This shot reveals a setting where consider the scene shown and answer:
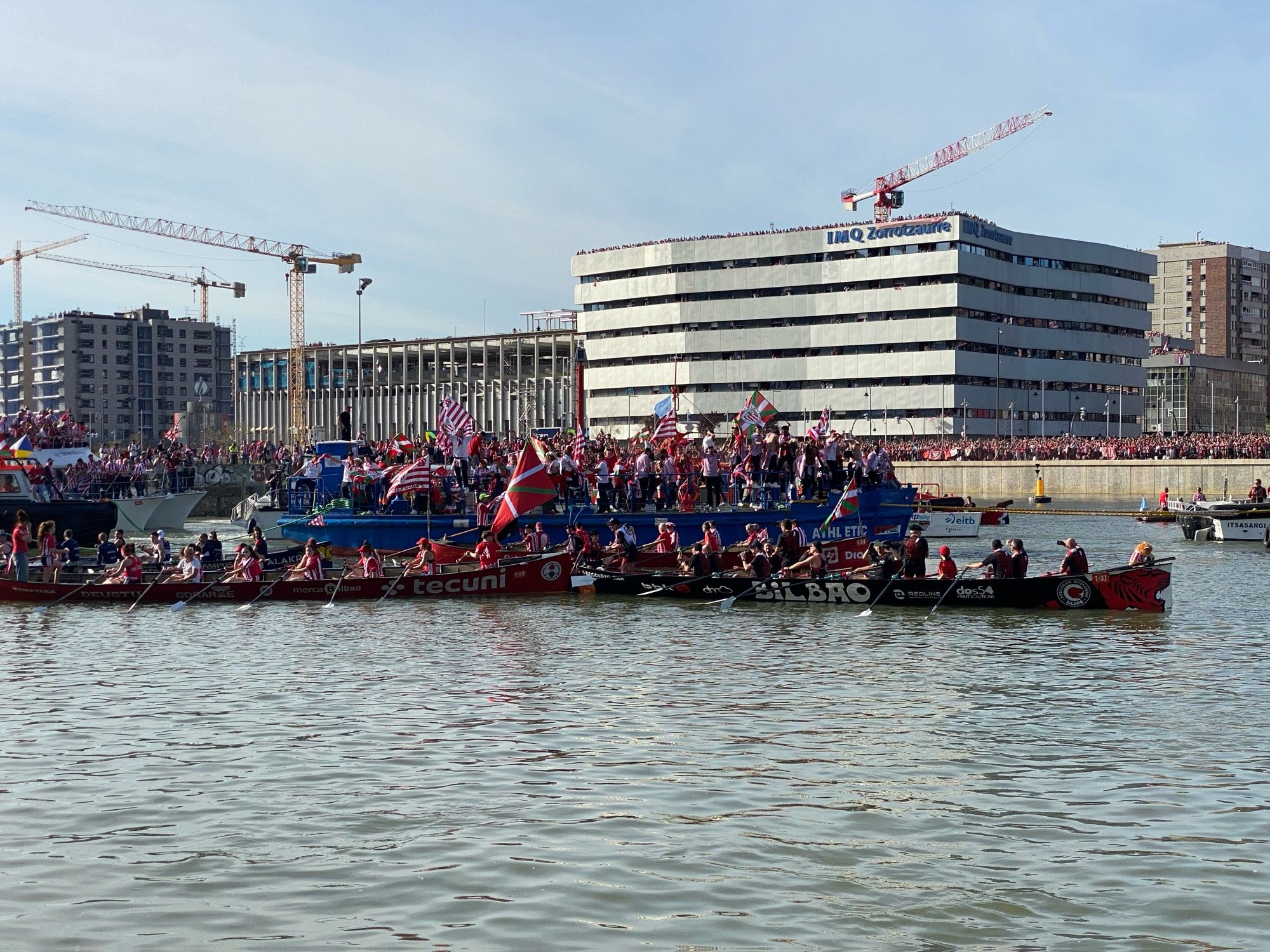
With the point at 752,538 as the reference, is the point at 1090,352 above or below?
above

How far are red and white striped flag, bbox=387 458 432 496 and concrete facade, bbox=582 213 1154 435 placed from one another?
8774 cm

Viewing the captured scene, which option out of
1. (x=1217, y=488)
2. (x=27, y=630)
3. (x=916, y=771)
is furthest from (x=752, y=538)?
(x=1217, y=488)

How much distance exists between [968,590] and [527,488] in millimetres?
11290

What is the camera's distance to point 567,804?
14531 millimetres

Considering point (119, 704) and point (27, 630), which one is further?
point (27, 630)

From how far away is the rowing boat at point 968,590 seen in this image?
3066 centimetres

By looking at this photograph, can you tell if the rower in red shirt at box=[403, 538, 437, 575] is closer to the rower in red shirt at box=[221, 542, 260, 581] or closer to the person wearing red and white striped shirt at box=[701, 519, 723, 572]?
the rower in red shirt at box=[221, 542, 260, 581]

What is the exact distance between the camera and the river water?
11.2 meters

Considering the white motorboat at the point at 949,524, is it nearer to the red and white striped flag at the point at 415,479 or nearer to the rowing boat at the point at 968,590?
the red and white striped flag at the point at 415,479

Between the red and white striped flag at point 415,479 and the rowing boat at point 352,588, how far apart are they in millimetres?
7385

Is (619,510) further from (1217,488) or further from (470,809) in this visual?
(1217,488)

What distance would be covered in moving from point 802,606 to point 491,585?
8232mm

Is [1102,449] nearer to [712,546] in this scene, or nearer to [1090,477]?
[1090,477]

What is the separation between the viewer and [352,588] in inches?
1375
